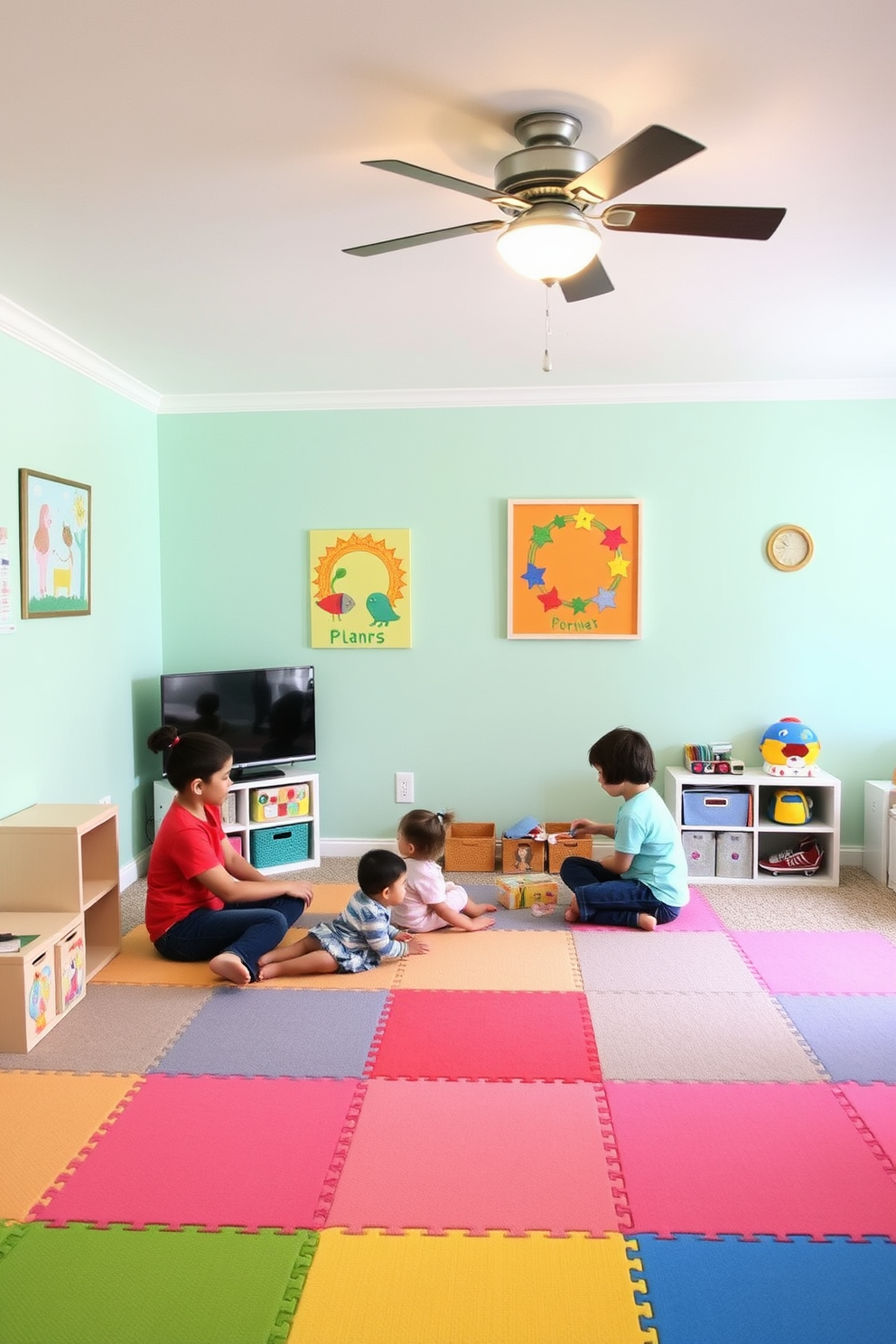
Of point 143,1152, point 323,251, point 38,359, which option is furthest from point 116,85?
point 143,1152

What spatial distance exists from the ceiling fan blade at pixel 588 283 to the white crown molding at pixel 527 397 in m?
2.16

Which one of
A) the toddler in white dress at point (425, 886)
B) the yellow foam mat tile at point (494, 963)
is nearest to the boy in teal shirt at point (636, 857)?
the yellow foam mat tile at point (494, 963)

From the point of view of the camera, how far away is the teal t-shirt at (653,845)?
4.22 metres

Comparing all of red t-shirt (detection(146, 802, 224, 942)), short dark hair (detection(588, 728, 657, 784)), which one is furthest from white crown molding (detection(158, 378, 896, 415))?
red t-shirt (detection(146, 802, 224, 942))

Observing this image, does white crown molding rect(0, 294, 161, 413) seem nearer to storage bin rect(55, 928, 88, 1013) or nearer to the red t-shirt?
the red t-shirt

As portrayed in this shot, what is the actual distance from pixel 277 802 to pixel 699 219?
3.40 meters

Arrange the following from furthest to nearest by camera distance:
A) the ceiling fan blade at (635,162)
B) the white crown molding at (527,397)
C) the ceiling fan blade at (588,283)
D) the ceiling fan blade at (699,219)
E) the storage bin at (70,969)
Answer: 1. the white crown molding at (527,397)
2. the storage bin at (70,969)
3. the ceiling fan blade at (588,283)
4. the ceiling fan blade at (699,219)
5. the ceiling fan blade at (635,162)

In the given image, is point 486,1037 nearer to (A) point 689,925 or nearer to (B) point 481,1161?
(B) point 481,1161

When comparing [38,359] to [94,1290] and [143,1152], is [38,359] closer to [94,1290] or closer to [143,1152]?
[143,1152]

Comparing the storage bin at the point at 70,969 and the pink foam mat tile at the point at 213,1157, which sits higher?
the storage bin at the point at 70,969

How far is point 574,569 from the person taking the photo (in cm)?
513

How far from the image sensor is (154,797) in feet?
16.1

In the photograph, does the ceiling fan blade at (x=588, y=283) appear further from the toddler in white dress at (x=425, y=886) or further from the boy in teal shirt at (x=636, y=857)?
the toddler in white dress at (x=425, y=886)

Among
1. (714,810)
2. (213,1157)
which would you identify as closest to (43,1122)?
(213,1157)
